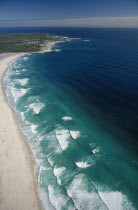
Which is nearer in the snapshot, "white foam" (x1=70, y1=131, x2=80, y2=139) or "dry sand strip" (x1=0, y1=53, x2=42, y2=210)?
"dry sand strip" (x1=0, y1=53, x2=42, y2=210)

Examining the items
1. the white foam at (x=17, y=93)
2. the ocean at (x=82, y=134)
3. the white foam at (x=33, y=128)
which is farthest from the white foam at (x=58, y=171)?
→ the white foam at (x=17, y=93)

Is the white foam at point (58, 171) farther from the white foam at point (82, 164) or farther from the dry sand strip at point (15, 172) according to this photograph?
the dry sand strip at point (15, 172)

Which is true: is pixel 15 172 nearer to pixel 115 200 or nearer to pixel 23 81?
pixel 115 200

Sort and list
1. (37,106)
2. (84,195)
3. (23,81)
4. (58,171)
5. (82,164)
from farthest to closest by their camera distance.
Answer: (23,81)
(37,106)
(82,164)
(58,171)
(84,195)

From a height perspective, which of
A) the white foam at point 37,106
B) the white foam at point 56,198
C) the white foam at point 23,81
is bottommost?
the white foam at point 56,198

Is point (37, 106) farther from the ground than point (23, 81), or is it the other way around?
point (23, 81)

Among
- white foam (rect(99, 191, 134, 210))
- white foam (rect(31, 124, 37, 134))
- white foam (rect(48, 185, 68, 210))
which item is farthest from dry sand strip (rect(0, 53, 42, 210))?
white foam (rect(99, 191, 134, 210))

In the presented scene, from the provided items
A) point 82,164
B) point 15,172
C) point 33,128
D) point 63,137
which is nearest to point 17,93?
point 33,128

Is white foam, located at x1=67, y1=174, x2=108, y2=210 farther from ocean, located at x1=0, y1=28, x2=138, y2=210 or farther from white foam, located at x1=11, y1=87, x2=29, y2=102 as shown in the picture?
white foam, located at x1=11, y1=87, x2=29, y2=102
